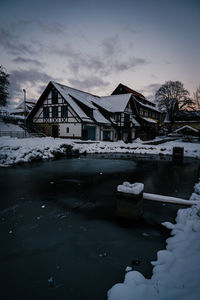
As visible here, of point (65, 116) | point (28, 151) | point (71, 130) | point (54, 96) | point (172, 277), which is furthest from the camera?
point (54, 96)

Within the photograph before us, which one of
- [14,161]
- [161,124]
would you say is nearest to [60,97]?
[14,161]

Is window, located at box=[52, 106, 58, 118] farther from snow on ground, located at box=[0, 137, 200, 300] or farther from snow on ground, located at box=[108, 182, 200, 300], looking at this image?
snow on ground, located at box=[108, 182, 200, 300]

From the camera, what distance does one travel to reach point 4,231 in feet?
13.9

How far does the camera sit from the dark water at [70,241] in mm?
2756

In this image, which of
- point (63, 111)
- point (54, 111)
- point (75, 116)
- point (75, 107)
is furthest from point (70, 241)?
point (54, 111)

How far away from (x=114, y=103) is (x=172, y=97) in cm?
1761

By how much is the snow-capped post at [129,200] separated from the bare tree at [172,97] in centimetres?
4196

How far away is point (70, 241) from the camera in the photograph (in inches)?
152

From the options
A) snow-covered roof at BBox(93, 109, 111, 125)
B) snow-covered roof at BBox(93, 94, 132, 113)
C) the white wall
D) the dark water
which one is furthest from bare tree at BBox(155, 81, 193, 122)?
the dark water

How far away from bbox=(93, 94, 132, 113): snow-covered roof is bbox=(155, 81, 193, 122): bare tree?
13.1m

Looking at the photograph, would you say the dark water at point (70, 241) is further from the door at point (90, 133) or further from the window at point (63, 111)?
the window at point (63, 111)

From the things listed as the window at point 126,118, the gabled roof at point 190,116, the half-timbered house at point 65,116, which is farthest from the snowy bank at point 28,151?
the gabled roof at point 190,116

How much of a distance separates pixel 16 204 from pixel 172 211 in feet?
18.6

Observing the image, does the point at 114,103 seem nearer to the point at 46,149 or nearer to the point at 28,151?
the point at 46,149
